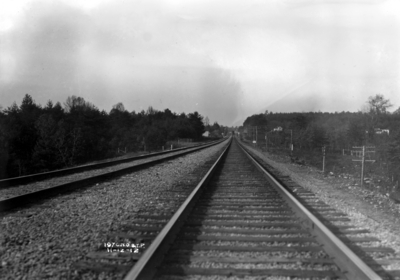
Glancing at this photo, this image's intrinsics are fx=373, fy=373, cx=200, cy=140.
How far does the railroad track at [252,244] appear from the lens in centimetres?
380

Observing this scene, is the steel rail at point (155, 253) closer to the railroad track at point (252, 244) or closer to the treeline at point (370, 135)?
the railroad track at point (252, 244)

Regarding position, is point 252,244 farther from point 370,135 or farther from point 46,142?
point 46,142

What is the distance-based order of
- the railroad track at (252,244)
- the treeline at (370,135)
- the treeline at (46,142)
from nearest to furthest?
1. the railroad track at (252,244)
2. the treeline at (370,135)
3. the treeline at (46,142)

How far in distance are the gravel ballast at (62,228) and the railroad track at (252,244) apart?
0.54 meters

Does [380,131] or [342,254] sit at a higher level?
[380,131]

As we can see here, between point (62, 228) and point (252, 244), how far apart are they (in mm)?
3046

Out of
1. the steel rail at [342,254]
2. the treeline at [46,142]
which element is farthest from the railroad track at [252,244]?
the treeline at [46,142]

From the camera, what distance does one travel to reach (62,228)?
589 centimetres

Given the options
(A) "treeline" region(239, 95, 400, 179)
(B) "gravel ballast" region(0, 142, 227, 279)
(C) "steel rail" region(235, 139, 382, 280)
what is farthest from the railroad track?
(A) "treeline" region(239, 95, 400, 179)

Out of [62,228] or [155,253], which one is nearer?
[155,253]

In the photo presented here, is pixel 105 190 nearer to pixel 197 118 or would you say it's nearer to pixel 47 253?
pixel 47 253

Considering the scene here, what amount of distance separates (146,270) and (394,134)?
118ft

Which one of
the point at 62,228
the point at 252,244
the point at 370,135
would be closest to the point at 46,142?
the point at 370,135

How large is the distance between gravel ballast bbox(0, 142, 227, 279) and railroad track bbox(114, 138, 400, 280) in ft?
1.77
